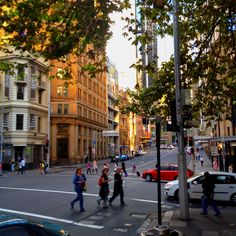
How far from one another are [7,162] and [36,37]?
38.6 meters

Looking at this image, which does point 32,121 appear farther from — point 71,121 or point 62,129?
point 71,121

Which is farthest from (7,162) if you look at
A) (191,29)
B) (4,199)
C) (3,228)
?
(3,228)

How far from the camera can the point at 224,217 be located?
514 inches

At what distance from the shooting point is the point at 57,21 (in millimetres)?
10859

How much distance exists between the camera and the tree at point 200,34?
39.8ft

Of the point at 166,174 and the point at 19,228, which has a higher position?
the point at 19,228

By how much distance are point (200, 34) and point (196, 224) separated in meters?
7.52

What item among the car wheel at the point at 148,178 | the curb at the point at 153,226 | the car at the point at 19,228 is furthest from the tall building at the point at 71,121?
the car at the point at 19,228

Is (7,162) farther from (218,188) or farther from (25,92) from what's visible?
(218,188)

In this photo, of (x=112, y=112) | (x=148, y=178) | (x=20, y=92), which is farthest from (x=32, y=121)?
(x=112, y=112)

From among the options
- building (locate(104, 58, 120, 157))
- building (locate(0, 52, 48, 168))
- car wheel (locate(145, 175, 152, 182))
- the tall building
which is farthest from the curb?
building (locate(104, 58, 120, 157))

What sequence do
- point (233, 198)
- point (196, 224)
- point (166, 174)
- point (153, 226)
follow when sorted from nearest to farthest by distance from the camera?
point (153, 226) → point (196, 224) → point (233, 198) → point (166, 174)

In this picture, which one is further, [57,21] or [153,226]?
[153,226]

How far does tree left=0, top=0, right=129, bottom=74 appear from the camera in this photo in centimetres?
988
